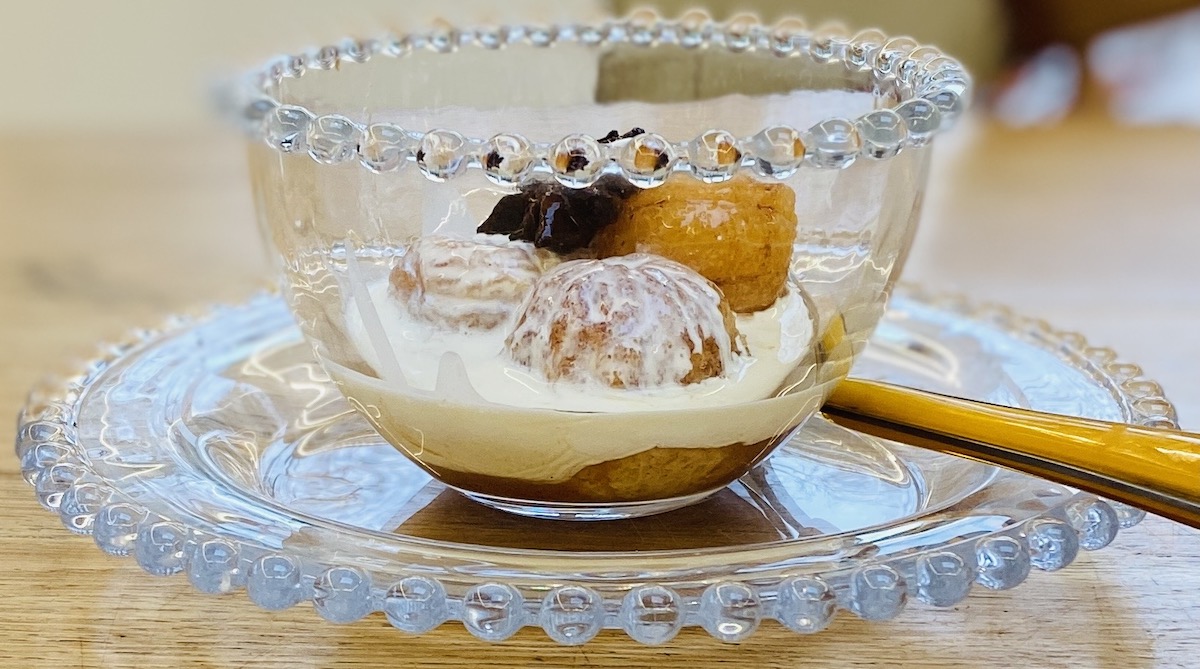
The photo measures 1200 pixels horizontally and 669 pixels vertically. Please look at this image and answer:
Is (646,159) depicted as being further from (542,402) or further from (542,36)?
(542,36)

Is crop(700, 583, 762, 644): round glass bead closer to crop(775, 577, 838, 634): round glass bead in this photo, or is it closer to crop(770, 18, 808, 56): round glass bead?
crop(775, 577, 838, 634): round glass bead

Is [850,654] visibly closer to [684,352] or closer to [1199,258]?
[684,352]

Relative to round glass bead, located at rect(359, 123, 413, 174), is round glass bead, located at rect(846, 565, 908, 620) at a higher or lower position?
lower

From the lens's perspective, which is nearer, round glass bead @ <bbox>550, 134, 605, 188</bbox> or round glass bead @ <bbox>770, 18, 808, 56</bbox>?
round glass bead @ <bbox>550, 134, 605, 188</bbox>

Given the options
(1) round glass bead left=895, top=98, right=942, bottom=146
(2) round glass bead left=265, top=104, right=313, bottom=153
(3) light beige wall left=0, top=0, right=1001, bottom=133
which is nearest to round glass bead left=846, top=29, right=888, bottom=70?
(1) round glass bead left=895, top=98, right=942, bottom=146

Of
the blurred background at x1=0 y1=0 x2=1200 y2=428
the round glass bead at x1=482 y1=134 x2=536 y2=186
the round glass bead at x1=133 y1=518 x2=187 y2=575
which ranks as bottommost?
the blurred background at x1=0 y1=0 x2=1200 y2=428

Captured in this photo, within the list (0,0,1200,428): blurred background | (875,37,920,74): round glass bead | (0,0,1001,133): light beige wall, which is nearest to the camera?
(875,37,920,74): round glass bead
